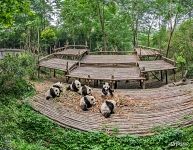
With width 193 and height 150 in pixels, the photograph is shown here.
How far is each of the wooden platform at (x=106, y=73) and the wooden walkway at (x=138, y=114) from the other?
3513 mm

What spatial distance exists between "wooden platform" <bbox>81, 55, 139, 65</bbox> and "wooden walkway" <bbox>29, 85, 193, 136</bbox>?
7.46 m

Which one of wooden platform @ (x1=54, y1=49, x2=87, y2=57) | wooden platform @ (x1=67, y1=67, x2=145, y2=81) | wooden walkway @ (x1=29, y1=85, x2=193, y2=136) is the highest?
wooden platform @ (x1=54, y1=49, x2=87, y2=57)

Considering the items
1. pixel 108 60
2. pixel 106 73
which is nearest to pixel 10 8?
pixel 106 73

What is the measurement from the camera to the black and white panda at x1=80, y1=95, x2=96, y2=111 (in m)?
19.2

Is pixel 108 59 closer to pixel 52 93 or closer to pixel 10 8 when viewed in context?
pixel 52 93

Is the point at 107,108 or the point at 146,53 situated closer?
the point at 107,108

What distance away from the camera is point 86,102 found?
19.4 metres

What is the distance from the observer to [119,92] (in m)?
22.2

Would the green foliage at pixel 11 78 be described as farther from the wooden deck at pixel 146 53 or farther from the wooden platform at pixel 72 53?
the wooden deck at pixel 146 53

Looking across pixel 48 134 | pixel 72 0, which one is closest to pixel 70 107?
pixel 48 134

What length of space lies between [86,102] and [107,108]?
1.44 m

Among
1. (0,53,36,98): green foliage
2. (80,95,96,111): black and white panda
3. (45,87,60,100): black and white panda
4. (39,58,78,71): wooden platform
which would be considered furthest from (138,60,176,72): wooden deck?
(0,53,36,98): green foliage

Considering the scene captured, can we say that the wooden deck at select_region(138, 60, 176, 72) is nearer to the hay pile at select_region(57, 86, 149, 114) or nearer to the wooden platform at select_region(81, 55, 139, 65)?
the wooden platform at select_region(81, 55, 139, 65)

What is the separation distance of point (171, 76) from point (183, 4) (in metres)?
6.78
